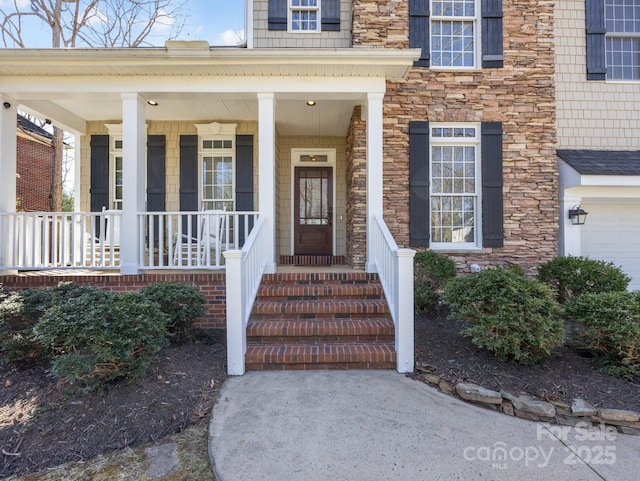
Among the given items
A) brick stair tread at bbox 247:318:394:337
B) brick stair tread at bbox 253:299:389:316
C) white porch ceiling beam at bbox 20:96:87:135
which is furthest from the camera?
white porch ceiling beam at bbox 20:96:87:135

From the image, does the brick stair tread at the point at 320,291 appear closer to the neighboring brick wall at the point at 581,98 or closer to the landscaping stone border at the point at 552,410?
the landscaping stone border at the point at 552,410

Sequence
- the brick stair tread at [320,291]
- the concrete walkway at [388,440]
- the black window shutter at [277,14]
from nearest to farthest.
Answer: the concrete walkway at [388,440]
the brick stair tread at [320,291]
the black window shutter at [277,14]

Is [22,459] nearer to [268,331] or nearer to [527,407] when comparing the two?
[268,331]

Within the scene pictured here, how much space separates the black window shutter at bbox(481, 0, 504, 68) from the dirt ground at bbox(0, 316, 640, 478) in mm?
4392

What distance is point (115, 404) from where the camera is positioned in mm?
2840

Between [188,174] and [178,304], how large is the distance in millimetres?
3700

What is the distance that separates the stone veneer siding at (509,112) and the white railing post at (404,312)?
216cm

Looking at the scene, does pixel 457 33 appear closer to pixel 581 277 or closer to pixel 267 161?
pixel 267 161

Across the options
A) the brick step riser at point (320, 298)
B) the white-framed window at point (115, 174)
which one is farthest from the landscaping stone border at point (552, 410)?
the white-framed window at point (115, 174)

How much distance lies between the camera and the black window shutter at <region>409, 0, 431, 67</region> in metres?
5.75

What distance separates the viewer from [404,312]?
355 centimetres

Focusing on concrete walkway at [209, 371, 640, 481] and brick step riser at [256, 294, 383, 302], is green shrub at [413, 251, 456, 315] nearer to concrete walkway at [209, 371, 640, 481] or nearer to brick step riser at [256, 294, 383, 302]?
brick step riser at [256, 294, 383, 302]

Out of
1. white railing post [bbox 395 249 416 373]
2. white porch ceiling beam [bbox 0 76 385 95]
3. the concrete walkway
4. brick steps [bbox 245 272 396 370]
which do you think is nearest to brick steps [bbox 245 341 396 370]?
brick steps [bbox 245 272 396 370]

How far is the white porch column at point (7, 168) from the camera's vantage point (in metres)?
5.04
